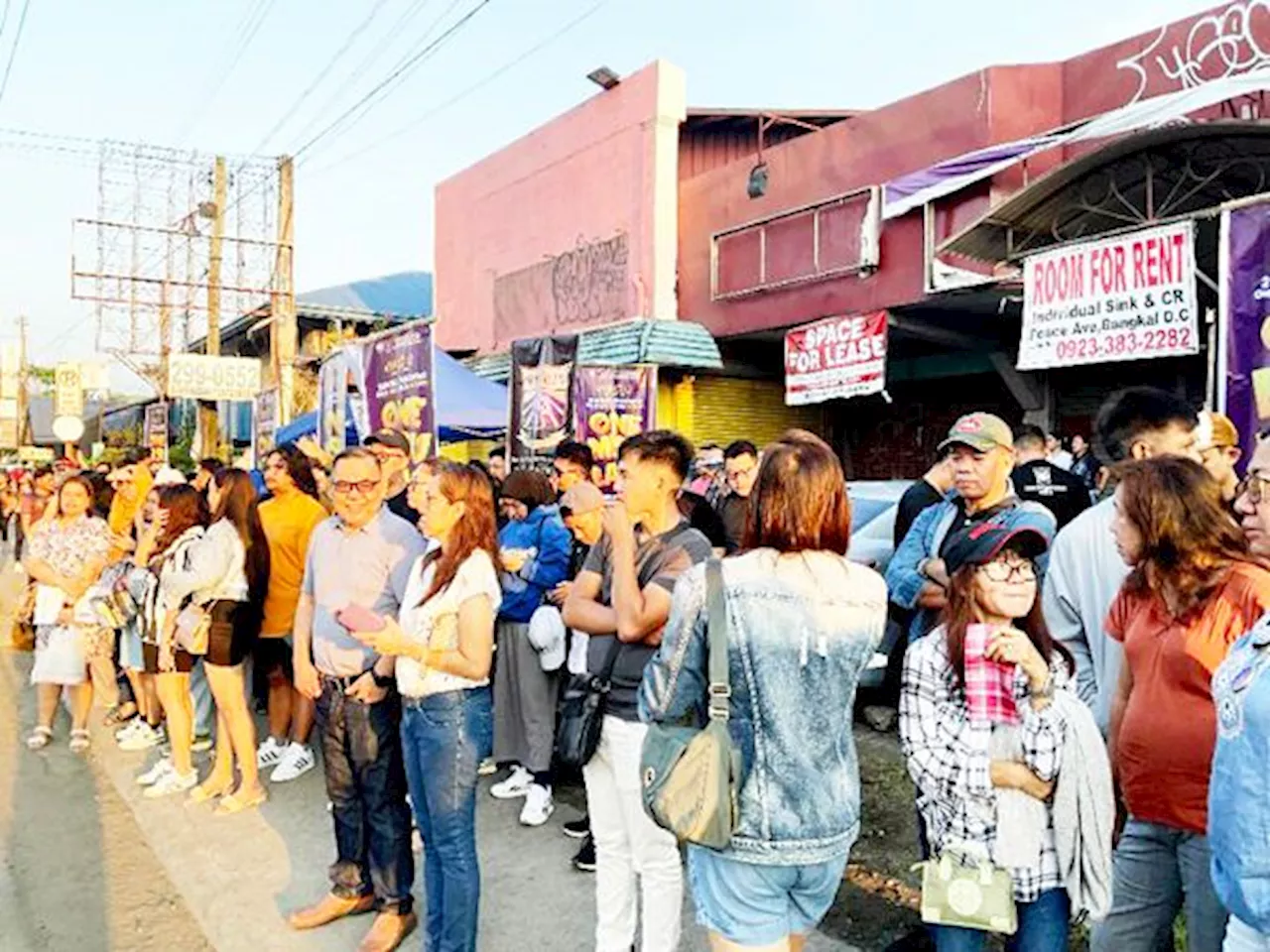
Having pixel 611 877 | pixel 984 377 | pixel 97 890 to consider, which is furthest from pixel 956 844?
pixel 984 377

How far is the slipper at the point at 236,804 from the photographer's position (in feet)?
16.5

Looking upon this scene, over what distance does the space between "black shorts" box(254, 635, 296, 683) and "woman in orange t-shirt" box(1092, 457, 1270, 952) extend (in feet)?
15.8

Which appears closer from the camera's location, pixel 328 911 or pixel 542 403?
pixel 328 911

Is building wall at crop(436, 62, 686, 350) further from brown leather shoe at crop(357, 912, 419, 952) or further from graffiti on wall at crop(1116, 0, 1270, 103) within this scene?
brown leather shoe at crop(357, 912, 419, 952)

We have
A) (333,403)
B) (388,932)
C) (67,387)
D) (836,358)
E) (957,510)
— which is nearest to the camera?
(388,932)

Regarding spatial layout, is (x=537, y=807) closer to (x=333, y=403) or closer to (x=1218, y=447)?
(x=1218, y=447)

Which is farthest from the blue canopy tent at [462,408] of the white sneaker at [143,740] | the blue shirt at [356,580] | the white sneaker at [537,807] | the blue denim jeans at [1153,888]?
the blue denim jeans at [1153,888]

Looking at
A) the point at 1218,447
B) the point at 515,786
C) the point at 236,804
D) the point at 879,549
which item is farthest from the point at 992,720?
the point at 879,549

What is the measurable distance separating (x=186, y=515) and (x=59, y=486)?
177cm

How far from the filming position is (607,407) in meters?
8.50

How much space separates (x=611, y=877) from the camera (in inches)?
127

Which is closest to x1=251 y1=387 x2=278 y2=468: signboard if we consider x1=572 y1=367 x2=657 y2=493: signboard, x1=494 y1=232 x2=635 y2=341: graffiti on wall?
x1=494 y1=232 x2=635 y2=341: graffiti on wall

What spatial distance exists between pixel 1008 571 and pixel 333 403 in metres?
8.12

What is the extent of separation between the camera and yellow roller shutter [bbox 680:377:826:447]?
44.8 feet
